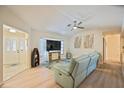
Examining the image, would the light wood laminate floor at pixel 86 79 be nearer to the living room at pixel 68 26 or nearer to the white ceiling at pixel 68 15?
the living room at pixel 68 26

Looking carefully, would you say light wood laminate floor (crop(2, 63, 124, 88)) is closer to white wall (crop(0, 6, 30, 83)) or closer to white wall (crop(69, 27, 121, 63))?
white wall (crop(0, 6, 30, 83))

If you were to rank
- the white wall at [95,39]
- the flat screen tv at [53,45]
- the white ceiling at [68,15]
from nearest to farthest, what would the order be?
the white ceiling at [68,15] → the white wall at [95,39] → the flat screen tv at [53,45]

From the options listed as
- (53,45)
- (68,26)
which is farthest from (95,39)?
(53,45)

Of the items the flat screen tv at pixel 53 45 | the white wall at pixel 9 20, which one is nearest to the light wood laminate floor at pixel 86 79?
the white wall at pixel 9 20

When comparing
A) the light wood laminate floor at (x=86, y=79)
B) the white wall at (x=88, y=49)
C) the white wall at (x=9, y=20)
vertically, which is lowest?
the light wood laminate floor at (x=86, y=79)

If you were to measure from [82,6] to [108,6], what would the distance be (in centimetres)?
43

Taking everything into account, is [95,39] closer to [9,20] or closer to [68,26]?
[68,26]

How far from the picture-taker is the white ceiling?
2.16 m

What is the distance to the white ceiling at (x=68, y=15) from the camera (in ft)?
7.08

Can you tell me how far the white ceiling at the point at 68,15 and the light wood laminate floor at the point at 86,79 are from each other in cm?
111

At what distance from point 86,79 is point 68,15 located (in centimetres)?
153

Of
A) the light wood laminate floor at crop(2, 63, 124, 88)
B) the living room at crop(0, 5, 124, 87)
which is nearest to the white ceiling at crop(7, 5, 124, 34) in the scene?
the living room at crop(0, 5, 124, 87)

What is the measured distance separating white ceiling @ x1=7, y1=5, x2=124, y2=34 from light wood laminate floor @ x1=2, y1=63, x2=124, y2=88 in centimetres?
111

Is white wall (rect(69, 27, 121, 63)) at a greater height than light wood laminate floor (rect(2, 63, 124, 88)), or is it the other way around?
white wall (rect(69, 27, 121, 63))
